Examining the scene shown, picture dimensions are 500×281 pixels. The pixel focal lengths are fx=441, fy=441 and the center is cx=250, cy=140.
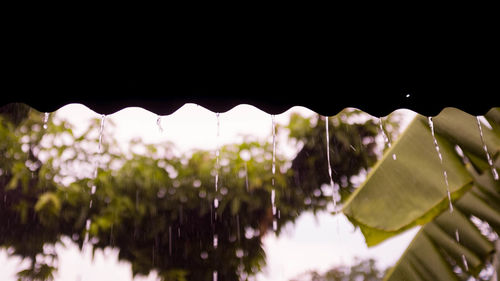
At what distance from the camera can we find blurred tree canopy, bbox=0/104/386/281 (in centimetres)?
448

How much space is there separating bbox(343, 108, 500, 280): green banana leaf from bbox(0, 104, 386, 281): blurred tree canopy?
1826 mm

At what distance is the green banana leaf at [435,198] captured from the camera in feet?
8.34

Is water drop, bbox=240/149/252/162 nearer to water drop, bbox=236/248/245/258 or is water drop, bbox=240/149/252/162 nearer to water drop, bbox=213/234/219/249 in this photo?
water drop, bbox=213/234/219/249

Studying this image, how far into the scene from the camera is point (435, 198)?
8.32 feet

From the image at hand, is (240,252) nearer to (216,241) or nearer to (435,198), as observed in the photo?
(216,241)

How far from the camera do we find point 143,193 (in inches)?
183

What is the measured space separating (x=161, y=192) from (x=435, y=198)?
293 centimetres

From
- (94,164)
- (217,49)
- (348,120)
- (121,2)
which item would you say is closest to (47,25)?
(121,2)

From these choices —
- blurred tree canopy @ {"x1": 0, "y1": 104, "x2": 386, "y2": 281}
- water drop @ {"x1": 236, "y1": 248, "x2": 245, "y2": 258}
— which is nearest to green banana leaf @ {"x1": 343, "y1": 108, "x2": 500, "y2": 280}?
blurred tree canopy @ {"x1": 0, "y1": 104, "x2": 386, "y2": 281}

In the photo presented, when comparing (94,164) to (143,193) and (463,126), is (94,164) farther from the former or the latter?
(463,126)

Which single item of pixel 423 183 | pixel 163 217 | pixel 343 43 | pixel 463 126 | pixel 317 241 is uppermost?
pixel 343 43

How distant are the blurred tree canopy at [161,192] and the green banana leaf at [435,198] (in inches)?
71.9

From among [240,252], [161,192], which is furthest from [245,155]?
[240,252]

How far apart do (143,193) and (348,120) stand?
7.51ft
